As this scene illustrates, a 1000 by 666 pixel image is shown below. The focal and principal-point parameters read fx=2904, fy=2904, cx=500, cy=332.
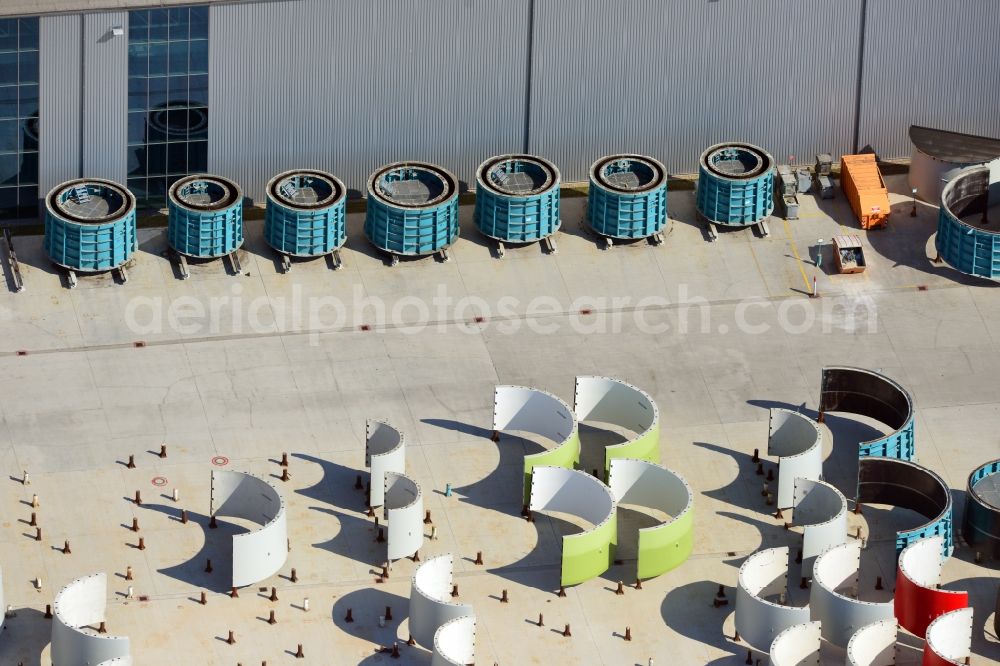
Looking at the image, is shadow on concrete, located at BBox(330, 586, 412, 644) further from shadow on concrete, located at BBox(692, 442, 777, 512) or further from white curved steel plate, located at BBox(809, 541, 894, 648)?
white curved steel plate, located at BBox(809, 541, 894, 648)

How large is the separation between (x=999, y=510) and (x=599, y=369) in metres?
18.2

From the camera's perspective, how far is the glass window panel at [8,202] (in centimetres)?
12425

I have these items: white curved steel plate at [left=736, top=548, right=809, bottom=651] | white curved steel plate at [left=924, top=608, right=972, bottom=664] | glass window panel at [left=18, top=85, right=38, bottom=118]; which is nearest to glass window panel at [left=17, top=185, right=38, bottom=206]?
glass window panel at [left=18, top=85, right=38, bottom=118]

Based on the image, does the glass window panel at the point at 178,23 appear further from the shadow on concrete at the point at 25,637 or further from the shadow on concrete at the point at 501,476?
the shadow on concrete at the point at 25,637

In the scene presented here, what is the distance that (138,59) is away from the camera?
123 meters

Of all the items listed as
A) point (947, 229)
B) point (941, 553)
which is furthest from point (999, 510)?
point (947, 229)

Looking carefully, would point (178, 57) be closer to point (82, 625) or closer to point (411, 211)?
point (411, 211)

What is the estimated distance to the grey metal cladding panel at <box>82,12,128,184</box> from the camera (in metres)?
122

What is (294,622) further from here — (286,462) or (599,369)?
(599,369)

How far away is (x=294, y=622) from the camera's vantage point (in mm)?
104812

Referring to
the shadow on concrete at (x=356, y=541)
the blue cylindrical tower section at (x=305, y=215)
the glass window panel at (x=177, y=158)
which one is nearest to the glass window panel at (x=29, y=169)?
the glass window panel at (x=177, y=158)

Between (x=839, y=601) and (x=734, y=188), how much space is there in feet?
88.2

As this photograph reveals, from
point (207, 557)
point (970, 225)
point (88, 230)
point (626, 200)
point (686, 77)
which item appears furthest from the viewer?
point (686, 77)

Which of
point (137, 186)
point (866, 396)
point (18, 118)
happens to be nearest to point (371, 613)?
point (866, 396)
